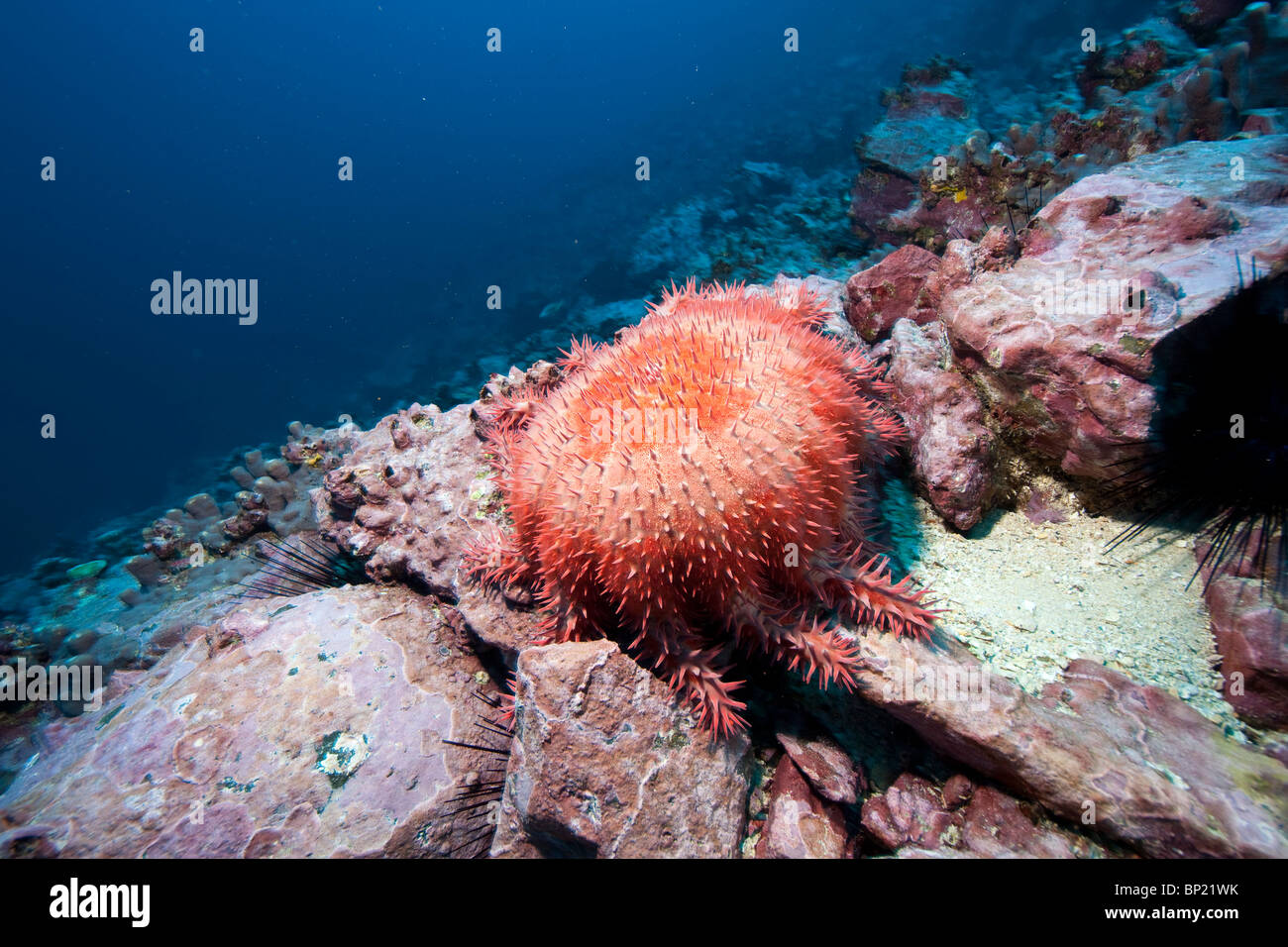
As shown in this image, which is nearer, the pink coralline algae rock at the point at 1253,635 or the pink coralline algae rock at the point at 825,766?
the pink coralline algae rock at the point at 1253,635

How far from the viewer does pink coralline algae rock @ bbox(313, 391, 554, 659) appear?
2.91 meters

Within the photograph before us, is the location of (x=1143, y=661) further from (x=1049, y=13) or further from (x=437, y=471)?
(x=1049, y=13)

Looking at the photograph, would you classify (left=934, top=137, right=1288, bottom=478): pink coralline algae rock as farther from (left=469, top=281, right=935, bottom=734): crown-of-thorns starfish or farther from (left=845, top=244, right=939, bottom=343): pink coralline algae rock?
(left=469, top=281, right=935, bottom=734): crown-of-thorns starfish

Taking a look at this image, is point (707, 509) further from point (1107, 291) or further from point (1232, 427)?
point (1107, 291)

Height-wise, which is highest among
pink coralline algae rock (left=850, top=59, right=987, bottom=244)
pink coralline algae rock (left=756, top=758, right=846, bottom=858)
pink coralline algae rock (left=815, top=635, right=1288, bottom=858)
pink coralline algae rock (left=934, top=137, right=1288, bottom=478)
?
pink coralline algae rock (left=850, top=59, right=987, bottom=244)

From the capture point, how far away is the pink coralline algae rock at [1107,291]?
8.14 ft

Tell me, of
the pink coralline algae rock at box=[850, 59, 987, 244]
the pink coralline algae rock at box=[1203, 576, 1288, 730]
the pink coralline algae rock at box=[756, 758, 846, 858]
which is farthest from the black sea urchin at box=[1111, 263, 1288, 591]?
the pink coralline algae rock at box=[850, 59, 987, 244]

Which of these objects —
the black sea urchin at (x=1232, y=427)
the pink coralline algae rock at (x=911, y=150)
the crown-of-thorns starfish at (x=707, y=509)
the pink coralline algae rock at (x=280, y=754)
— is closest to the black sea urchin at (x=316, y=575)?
the pink coralline algae rock at (x=280, y=754)

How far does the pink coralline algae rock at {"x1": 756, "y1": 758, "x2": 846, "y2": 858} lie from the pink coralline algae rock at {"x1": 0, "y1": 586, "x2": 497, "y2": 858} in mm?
1561

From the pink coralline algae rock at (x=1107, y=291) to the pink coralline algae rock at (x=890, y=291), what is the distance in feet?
2.81

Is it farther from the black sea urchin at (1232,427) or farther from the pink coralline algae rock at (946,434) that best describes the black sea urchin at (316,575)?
the black sea urchin at (1232,427)
